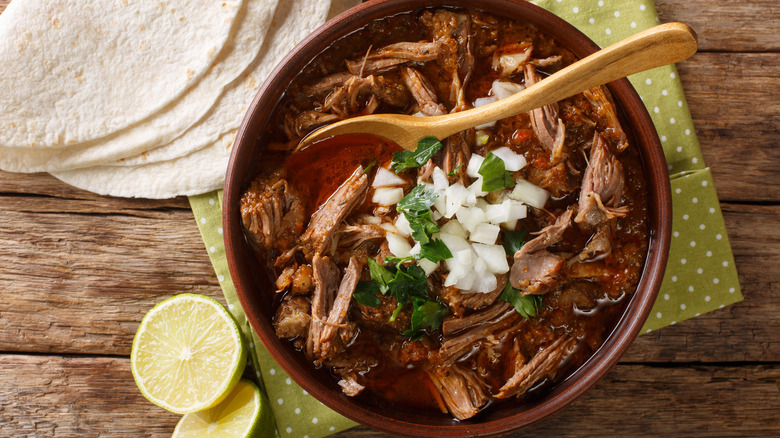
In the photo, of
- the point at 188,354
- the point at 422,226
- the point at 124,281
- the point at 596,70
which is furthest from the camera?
the point at 124,281

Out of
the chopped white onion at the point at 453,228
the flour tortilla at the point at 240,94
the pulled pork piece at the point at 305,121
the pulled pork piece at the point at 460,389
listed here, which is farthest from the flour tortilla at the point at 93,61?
the pulled pork piece at the point at 460,389

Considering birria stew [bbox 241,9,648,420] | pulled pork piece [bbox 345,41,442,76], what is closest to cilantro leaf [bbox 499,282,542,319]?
birria stew [bbox 241,9,648,420]

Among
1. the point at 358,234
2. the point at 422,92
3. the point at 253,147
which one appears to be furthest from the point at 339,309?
the point at 422,92

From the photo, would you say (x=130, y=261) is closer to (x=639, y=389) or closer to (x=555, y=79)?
(x=555, y=79)

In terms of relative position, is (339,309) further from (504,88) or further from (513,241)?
(504,88)

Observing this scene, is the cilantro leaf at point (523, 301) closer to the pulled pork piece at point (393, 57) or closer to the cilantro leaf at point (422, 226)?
the cilantro leaf at point (422, 226)
